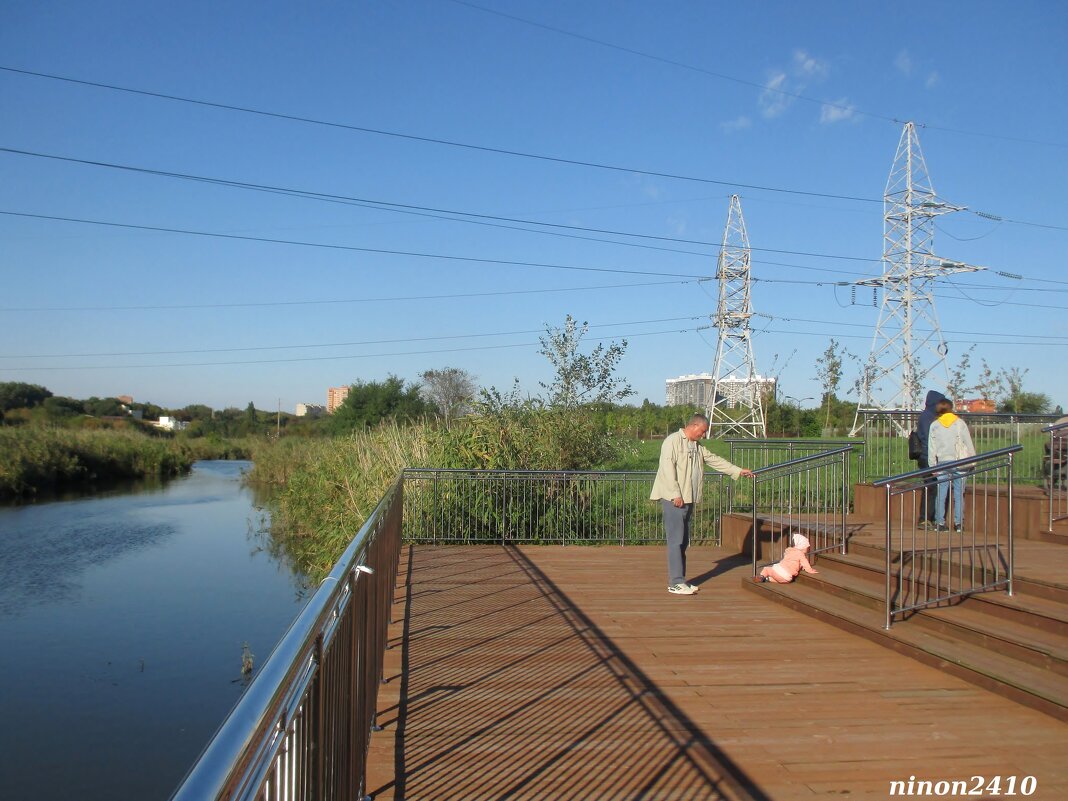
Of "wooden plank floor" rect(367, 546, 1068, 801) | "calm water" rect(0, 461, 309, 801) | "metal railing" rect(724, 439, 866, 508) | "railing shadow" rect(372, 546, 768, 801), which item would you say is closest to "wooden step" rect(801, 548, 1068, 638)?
"wooden plank floor" rect(367, 546, 1068, 801)

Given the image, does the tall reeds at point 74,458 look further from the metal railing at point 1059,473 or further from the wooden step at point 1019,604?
the metal railing at point 1059,473

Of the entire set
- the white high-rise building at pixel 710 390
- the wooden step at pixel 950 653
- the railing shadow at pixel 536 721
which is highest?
the white high-rise building at pixel 710 390

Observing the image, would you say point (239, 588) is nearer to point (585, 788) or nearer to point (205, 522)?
point (205, 522)

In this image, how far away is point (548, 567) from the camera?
1162 cm

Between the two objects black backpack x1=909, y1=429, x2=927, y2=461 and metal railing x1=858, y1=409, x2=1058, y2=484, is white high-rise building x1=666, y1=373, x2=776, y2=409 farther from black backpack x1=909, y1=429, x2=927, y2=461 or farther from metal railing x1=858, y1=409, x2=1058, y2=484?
black backpack x1=909, y1=429, x2=927, y2=461

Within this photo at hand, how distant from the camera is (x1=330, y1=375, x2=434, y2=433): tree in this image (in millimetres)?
46594

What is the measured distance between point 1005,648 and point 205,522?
29.1 m

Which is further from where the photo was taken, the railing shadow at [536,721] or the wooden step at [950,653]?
the wooden step at [950,653]

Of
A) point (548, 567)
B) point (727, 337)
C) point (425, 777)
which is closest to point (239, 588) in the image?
point (548, 567)

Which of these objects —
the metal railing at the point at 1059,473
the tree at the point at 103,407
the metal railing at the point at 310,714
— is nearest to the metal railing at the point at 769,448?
the metal railing at the point at 1059,473

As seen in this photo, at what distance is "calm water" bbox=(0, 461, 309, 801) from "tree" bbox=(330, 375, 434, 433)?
55.8 ft

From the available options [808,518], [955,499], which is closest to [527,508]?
[808,518]

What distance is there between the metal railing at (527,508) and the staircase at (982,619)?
16.6 feet

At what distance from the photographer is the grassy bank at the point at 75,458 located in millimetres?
37938
